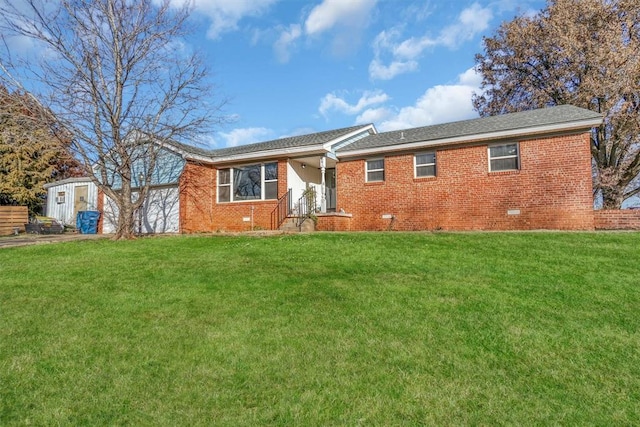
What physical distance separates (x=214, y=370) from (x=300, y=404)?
3.11ft

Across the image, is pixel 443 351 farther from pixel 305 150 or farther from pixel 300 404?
pixel 305 150

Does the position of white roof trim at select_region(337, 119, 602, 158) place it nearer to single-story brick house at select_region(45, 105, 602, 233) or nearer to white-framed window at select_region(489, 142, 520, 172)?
single-story brick house at select_region(45, 105, 602, 233)

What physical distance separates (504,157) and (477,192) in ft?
4.53

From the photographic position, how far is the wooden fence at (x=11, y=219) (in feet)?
58.7

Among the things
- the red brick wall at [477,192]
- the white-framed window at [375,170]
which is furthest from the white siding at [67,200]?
the white-framed window at [375,170]

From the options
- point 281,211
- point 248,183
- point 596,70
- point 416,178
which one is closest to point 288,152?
point 281,211

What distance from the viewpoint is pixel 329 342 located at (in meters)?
3.79

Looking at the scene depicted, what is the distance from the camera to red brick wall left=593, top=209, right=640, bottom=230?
10797 mm

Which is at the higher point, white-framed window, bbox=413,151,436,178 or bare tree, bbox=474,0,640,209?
bare tree, bbox=474,0,640,209

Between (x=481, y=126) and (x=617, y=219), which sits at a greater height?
(x=481, y=126)

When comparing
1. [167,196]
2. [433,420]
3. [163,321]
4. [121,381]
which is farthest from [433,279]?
[167,196]

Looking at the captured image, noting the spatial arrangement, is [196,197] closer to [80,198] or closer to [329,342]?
[80,198]

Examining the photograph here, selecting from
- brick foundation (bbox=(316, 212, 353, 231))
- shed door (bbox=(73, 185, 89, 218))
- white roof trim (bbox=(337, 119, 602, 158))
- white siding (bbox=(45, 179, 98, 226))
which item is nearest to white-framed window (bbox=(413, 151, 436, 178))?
white roof trim (bbox=(337, 119, 602, 158))

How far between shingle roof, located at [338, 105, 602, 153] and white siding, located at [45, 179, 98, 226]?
42.4ft
